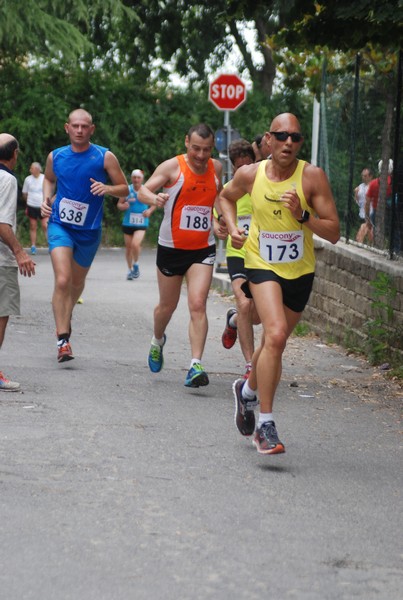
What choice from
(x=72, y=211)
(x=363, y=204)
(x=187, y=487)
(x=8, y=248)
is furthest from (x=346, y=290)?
(x=187, y=487)

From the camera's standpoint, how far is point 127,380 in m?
9.86

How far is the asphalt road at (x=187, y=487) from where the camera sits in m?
4.83

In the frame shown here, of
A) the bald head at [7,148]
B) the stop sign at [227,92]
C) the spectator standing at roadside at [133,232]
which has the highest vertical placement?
the stop sign at [227,92]

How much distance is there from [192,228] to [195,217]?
9 centimetres

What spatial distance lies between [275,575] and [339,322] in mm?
8317

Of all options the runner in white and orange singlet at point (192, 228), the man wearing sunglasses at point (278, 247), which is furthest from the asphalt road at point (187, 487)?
the runner in white and orange singlet at point (192, 228)

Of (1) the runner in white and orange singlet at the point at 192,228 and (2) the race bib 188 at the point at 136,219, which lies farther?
(2) the race bib 188 at the point at 136,219

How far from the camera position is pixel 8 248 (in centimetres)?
909

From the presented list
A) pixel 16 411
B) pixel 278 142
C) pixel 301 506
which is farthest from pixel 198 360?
pixel 301 506

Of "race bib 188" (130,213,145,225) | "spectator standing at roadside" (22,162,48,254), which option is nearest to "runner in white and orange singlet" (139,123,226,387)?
"race bib 188" (130,213,145,225)

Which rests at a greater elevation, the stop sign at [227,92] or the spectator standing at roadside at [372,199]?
the stop sign at [227,92]

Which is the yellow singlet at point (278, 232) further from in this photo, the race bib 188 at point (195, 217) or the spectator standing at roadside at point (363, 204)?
the spectator standing at roadside at point (363, 204)

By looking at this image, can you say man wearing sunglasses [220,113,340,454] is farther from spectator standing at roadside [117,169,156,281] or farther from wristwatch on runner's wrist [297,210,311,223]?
spectator standing at roadside [117,169,156,281]

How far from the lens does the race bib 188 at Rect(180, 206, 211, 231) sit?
970 cm
